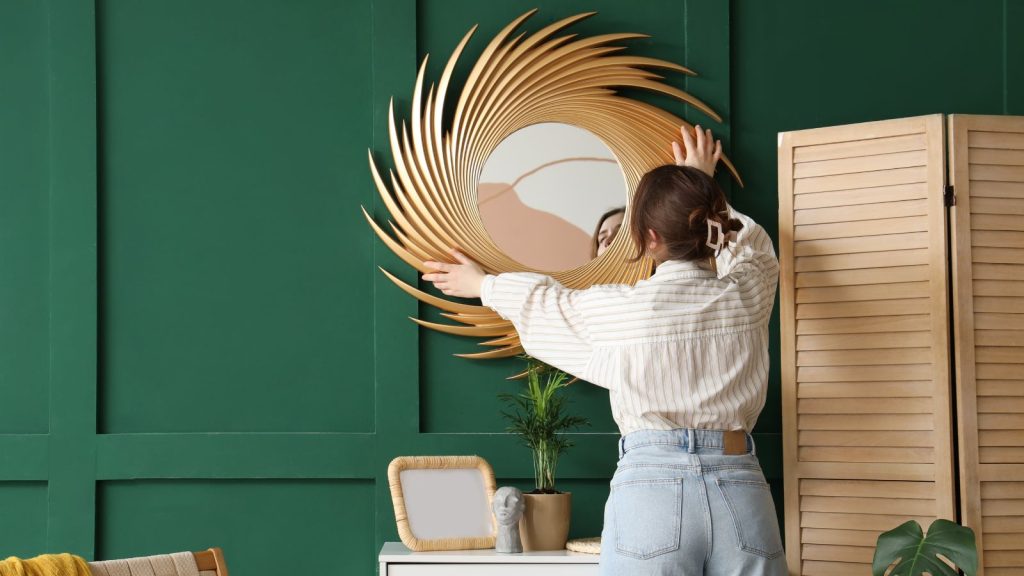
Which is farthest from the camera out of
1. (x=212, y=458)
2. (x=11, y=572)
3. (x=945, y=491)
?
(x=212, y=458)

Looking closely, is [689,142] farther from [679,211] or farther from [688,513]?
[688,513]

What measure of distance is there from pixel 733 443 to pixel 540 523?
2.51ft

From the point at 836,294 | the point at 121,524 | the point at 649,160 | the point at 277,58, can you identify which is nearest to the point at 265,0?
the point at 277,58

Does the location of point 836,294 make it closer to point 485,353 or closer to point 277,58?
point 485,353

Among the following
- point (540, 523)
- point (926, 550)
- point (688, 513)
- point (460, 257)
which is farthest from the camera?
point (460, 257)

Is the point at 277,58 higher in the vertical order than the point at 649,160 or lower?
higher

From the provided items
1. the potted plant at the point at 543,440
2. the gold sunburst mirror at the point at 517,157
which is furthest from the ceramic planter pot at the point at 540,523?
the gold sunburst mirror at the point at 517,157

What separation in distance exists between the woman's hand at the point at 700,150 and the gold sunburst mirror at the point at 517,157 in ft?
0.12

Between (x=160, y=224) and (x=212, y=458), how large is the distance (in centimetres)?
68

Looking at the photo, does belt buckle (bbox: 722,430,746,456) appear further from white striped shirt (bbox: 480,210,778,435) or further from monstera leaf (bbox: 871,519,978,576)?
monstera leaf (bbox: 871,519,978,576)

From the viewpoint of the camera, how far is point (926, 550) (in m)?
2.30

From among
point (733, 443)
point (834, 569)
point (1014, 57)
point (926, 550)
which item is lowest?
point (834, 569)

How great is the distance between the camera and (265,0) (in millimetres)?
3041

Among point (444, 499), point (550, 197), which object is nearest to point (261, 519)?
point (444, 499)
